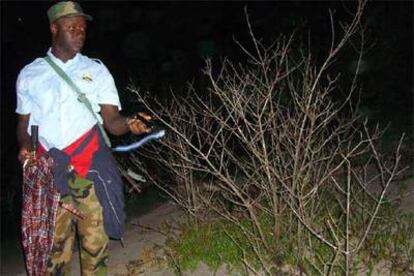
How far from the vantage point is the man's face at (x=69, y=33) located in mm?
3016

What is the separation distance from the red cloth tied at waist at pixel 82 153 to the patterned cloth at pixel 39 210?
3.6 inches

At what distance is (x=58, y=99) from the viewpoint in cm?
298

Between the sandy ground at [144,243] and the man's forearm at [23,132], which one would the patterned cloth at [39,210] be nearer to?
the man's forearm at [23,132]

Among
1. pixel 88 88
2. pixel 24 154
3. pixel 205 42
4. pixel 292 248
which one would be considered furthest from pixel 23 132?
pixel 205 42

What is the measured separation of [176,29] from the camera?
34.5 feet

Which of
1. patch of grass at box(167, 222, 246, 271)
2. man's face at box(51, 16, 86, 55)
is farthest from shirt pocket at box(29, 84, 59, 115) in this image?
patch of grass at box(167, 222, 246, 271)

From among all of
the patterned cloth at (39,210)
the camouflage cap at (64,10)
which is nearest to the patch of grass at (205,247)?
the patterned cloth at (39,210)

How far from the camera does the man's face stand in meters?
3.02

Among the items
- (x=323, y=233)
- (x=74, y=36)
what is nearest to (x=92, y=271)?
(x=74, y=36)

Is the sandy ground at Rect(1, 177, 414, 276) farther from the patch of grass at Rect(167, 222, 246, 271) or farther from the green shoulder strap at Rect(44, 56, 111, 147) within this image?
the green shoulder strap at Rect(44, 56, 111, 147)

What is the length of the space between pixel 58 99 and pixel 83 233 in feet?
2.25

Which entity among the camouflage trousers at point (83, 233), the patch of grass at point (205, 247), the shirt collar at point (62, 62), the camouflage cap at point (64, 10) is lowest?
the patch of grass at point (205, 247)

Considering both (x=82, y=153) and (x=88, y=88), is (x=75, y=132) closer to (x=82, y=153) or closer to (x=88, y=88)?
(x=82, y=153)

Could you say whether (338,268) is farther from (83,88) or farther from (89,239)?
(83,88)
